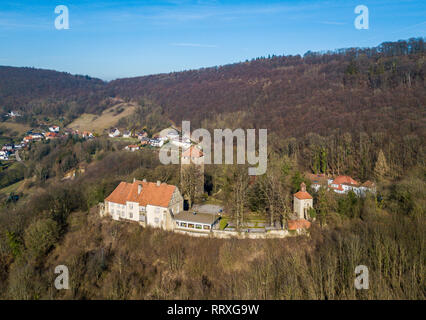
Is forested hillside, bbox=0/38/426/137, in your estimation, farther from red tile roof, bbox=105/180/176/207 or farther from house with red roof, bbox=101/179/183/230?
red tile roof, bbox=105/180/176/207

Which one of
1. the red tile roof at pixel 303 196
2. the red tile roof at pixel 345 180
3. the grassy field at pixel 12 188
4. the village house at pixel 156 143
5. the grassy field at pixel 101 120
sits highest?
the grassy field at pixel 101 120

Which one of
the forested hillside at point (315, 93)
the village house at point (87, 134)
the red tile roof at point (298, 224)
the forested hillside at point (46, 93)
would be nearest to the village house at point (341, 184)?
the forested hillside at point (315, 93)

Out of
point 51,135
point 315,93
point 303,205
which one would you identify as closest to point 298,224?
point 303,205

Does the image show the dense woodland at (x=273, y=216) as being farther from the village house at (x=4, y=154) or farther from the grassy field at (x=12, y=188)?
the village house at (x=4, y=154)

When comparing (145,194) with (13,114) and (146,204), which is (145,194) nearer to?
(146,204)

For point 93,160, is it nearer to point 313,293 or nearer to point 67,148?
point 67,148
